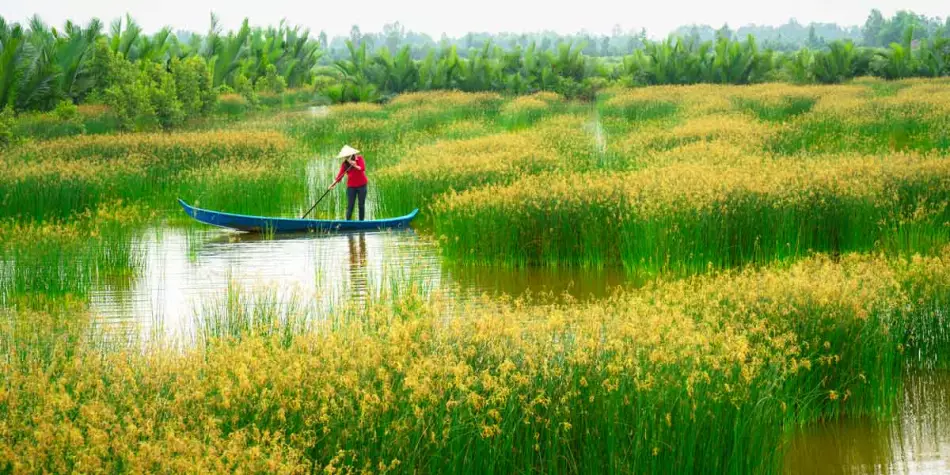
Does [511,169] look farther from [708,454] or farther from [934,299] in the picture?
[708,454]

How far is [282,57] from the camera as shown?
50375 millimetres

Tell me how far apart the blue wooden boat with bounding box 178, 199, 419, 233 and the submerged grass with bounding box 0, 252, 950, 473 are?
8.38 m

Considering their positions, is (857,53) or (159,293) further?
(857,53)

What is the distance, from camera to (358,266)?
13.7 metres

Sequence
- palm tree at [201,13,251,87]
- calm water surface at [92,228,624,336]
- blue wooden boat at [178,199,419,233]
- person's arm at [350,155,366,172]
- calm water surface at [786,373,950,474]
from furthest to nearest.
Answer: palm tree at [201,13,251,87]
person's arm at [350,155,366,172]
blue wooden boat at [178,199,419,233]
calm water surface at [92,228,624,336]
calm water surface at [786,373,950,474]

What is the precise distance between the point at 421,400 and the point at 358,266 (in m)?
7.94

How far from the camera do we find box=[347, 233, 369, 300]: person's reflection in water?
11.9 m

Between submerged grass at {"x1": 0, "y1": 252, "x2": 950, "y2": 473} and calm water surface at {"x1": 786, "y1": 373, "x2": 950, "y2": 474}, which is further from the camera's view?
calm water surface at {"x1": 786, "y1": 373, "x2": 950, "y2": 474}

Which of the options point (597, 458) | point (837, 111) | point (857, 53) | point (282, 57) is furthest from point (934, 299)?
point (282, 57)

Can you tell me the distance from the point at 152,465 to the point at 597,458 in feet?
8.07

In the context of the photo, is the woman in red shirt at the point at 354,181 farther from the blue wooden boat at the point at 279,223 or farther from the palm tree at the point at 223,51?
the palm tree at the point at 223,51

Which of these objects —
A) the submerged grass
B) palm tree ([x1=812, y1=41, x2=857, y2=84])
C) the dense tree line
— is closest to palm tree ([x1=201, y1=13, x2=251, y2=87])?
the dense tree line

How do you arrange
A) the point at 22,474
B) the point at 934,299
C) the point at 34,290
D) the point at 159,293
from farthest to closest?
the point at 159,293, the point at 34,290, the point at 934,299, the point at 22,474

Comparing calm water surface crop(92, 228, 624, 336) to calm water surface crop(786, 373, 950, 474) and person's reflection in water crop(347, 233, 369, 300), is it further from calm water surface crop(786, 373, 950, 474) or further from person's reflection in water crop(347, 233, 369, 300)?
calm water surface crop(786, 373, 950, 474)
